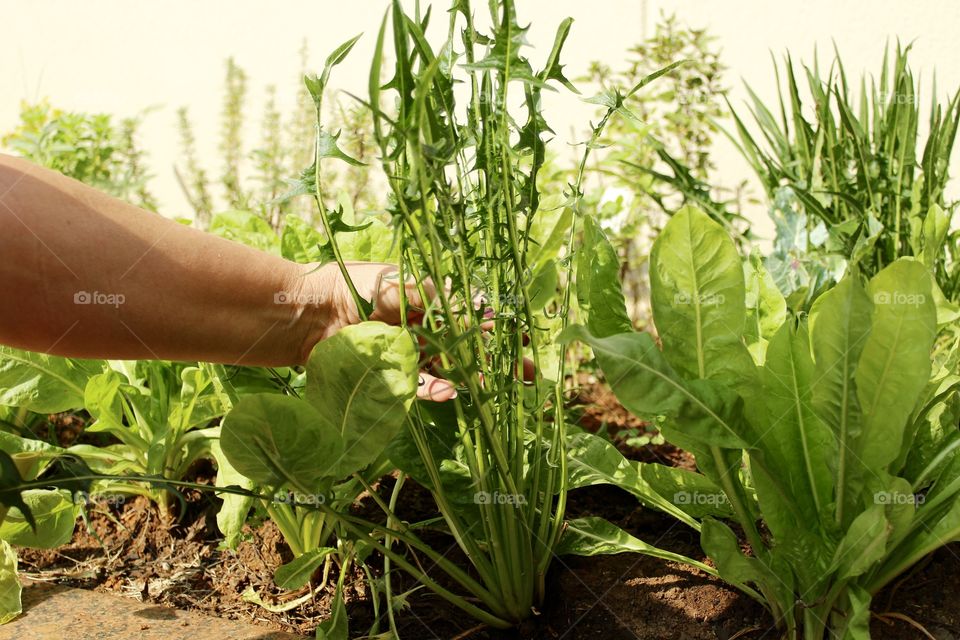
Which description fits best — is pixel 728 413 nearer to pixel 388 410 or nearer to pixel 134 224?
pixel 388 410

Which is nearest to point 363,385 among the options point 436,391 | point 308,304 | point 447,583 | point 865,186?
point 436,391

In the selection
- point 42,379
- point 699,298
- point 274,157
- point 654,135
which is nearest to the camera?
point 699,298

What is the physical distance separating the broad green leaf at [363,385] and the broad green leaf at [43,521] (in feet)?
1.89

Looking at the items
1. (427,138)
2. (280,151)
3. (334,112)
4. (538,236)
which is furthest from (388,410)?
(280,151)

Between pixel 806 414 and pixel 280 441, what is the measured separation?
24.3 inches

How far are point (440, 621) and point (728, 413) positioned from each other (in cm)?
50

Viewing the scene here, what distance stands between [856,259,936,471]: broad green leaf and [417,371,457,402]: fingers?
19.2 inches

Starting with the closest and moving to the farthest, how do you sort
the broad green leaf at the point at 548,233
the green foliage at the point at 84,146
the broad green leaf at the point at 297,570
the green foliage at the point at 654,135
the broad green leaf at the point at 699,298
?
1. the broad green leaf at the point at 699,298
2. the broad green leaf at the point at 297,570
3. the broad green leaf at the point at 548,233
4. the green foliage at the point at 654,135
5. the green foliage at the point at 84,146

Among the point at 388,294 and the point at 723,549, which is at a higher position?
the point at 388,294

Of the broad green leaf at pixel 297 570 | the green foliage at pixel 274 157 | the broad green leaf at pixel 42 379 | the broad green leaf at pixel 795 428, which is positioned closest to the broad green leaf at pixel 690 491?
the broad green leaf at pixel 795 428

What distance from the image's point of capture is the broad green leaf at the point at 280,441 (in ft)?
2.77

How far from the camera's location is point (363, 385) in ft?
2.89

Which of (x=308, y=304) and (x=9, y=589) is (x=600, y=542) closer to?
(x=308, y=304)

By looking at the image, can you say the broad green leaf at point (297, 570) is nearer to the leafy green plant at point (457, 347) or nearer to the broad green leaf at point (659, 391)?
the leafy green plant at point (457, 347)
